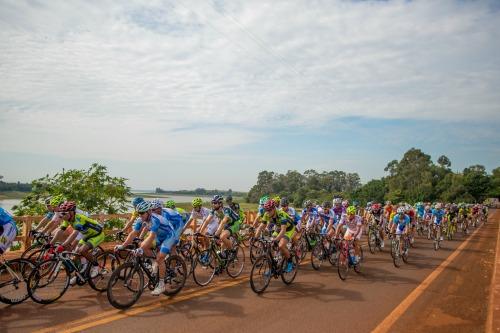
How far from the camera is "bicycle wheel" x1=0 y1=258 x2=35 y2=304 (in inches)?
242

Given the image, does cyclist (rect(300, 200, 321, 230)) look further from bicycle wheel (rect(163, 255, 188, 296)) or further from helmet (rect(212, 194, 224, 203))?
bicycle wheel (rect(163, 255, 188, 296))

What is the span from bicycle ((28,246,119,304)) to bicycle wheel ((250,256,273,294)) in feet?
9.87

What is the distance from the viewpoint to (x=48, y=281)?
21.6 ft

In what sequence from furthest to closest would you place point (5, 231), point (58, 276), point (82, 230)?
point (82, 230), point (58, 276), point (5, 231)

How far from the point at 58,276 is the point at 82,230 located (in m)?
0.97

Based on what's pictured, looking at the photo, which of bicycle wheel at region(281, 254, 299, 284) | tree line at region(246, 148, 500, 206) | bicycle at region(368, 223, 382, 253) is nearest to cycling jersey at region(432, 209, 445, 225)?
bicycle at region(368, 223, 382, 253)

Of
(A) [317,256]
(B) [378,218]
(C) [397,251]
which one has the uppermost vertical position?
(B) [378,218]

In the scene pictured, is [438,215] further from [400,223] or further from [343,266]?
[343,266]

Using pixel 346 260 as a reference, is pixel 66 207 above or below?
above

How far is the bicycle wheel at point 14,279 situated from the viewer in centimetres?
614

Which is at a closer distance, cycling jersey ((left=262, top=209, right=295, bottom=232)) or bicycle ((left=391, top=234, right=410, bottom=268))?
cycling jersey ((left=262, top=209, right=295, bottom=232))

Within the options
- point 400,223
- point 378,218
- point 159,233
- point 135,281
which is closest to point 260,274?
point 159,233

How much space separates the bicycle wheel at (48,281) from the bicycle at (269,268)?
3585 millimetres

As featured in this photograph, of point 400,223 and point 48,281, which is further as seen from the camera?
point 400,223
